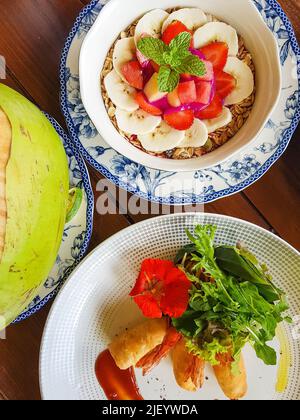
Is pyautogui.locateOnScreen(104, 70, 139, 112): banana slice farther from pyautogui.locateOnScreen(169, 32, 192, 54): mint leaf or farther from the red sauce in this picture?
the red sauce

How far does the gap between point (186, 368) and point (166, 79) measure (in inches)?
18.9

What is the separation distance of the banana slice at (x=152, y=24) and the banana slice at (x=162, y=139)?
144 mm

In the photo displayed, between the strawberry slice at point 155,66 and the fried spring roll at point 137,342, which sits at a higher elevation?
the strawberry slice at point 155,66

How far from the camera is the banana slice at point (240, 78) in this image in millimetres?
892

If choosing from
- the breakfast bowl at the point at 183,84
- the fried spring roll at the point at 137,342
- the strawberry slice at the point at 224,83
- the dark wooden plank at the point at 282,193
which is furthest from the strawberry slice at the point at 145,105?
the fried spring roll at the point at 137,342

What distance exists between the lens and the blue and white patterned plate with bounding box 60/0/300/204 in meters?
0.88

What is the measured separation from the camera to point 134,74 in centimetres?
88

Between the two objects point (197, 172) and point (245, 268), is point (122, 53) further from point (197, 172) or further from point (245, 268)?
point (245, 268)

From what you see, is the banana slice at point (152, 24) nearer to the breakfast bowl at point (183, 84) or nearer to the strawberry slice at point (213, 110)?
the breakfast bowl at point (183, 84)

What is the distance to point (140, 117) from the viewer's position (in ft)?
2.92

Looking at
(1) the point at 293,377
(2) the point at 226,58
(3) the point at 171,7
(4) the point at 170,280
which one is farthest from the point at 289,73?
(1) the point at 293,377

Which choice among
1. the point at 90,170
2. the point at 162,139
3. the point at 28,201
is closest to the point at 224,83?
the point at 162,139

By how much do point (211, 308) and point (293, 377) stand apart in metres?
0.23

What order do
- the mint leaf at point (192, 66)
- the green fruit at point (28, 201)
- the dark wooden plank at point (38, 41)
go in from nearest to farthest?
1. the green fruit at point (28, 201)
2. the mint leaf at point (192, 66)
3. the dark wooden plank at point (38, 41)
